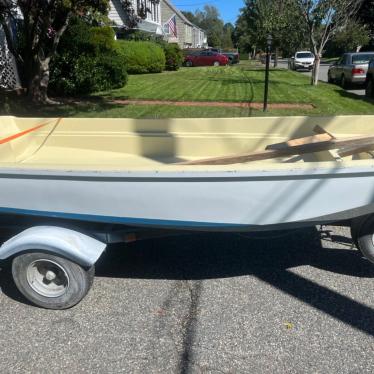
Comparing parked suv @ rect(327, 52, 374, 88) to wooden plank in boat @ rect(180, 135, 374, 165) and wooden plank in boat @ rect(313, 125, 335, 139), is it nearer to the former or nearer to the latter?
wooden plank in boat @ rect(313, 125, 335, 139)

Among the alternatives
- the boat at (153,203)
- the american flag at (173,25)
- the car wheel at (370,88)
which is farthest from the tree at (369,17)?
the boat at (153,203)

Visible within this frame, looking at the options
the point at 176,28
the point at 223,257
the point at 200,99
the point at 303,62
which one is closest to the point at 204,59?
the point at 303,62

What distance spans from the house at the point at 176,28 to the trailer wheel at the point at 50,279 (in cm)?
4910

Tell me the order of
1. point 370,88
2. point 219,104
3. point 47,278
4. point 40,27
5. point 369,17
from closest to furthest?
point 47,278 < point 40,27 < point 219,104 < point 370,88 < point 369,17

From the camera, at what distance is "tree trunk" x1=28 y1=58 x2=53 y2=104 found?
12.3m

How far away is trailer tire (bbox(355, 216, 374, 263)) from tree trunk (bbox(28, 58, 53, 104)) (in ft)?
35.5

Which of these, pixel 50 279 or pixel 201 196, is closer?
pixel 201 196

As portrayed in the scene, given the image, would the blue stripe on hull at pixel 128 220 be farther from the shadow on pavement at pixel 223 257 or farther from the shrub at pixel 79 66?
the shrub at pixel 79 66

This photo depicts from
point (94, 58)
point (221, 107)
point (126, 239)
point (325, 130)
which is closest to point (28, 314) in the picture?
point (126, 239)

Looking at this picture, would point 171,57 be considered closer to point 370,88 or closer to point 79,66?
point 79,66

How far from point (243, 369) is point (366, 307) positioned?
1.14 m

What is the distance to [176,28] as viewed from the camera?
62.8 meters

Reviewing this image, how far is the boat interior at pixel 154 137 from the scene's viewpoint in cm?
458

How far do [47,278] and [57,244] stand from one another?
15.8 inches
